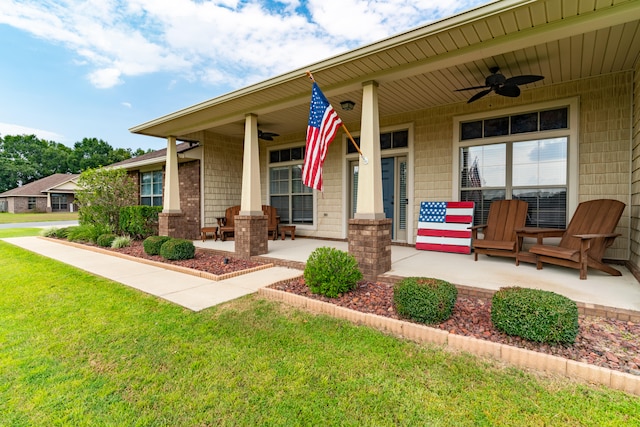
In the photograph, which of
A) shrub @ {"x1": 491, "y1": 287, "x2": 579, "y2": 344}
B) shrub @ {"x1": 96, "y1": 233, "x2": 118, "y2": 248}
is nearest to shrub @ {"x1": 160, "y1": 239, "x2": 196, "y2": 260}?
shrub @ {"x1": 96, "y1": 233, "x2": 118, "y2": 248}

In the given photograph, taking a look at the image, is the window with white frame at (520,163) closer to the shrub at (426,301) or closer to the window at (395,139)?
the window at (395,139)

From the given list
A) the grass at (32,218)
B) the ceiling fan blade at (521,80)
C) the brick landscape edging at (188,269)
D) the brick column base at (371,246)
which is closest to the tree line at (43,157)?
the grass at (32,218)

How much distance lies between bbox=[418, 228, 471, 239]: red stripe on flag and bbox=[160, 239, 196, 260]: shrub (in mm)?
4761

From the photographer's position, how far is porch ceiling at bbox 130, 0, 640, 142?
3.00 m

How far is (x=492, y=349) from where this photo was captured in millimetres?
2291

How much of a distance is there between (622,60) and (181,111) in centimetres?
752

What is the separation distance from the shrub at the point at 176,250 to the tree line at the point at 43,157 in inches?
1783

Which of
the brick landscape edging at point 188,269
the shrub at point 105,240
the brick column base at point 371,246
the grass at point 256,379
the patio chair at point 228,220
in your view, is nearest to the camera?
the grass at point 256,379

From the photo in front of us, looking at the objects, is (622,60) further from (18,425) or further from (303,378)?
(18,425)

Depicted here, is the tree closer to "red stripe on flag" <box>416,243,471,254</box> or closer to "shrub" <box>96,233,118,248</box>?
"shrub" <box>96,233,118,248</box>

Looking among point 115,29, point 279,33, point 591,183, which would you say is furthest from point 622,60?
point 115,29

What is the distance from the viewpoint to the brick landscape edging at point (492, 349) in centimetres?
190

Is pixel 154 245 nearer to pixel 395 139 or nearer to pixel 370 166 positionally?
pixel 370 166

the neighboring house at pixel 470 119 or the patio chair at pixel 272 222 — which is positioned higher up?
the neighboring house at pixel 470 119
